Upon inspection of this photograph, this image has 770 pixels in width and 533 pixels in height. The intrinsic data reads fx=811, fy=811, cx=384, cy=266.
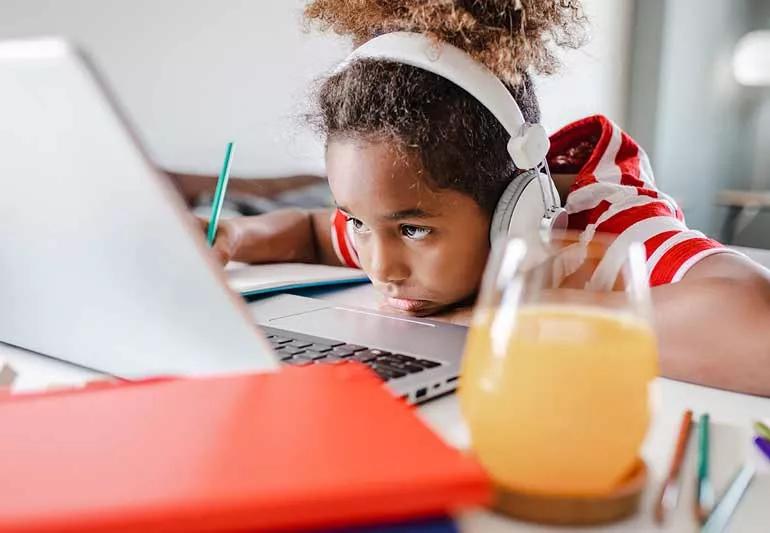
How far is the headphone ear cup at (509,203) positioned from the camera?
2.68 ft

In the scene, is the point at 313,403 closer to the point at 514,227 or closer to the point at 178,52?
the point at 514,227

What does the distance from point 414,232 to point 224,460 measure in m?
0.57

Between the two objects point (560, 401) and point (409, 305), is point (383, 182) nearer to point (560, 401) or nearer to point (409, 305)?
point (409, 305)

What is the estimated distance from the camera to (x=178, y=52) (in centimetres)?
165

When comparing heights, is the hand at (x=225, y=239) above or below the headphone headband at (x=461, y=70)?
below

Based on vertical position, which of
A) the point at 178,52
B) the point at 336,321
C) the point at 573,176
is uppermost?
the point at 178,52

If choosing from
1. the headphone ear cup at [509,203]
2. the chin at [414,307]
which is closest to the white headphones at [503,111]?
the headphone ear cup at [509,203]

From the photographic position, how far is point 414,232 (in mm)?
850

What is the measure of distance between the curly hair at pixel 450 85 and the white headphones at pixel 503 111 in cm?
1

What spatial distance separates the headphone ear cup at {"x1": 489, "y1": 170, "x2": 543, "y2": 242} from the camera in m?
0.82

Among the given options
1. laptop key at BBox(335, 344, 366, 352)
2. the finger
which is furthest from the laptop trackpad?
the finger

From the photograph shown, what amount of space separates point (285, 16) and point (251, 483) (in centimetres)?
168

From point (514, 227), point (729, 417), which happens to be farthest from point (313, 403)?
point (514, 227)

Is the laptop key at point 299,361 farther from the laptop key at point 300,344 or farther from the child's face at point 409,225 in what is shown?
the child's face at point 409,225
